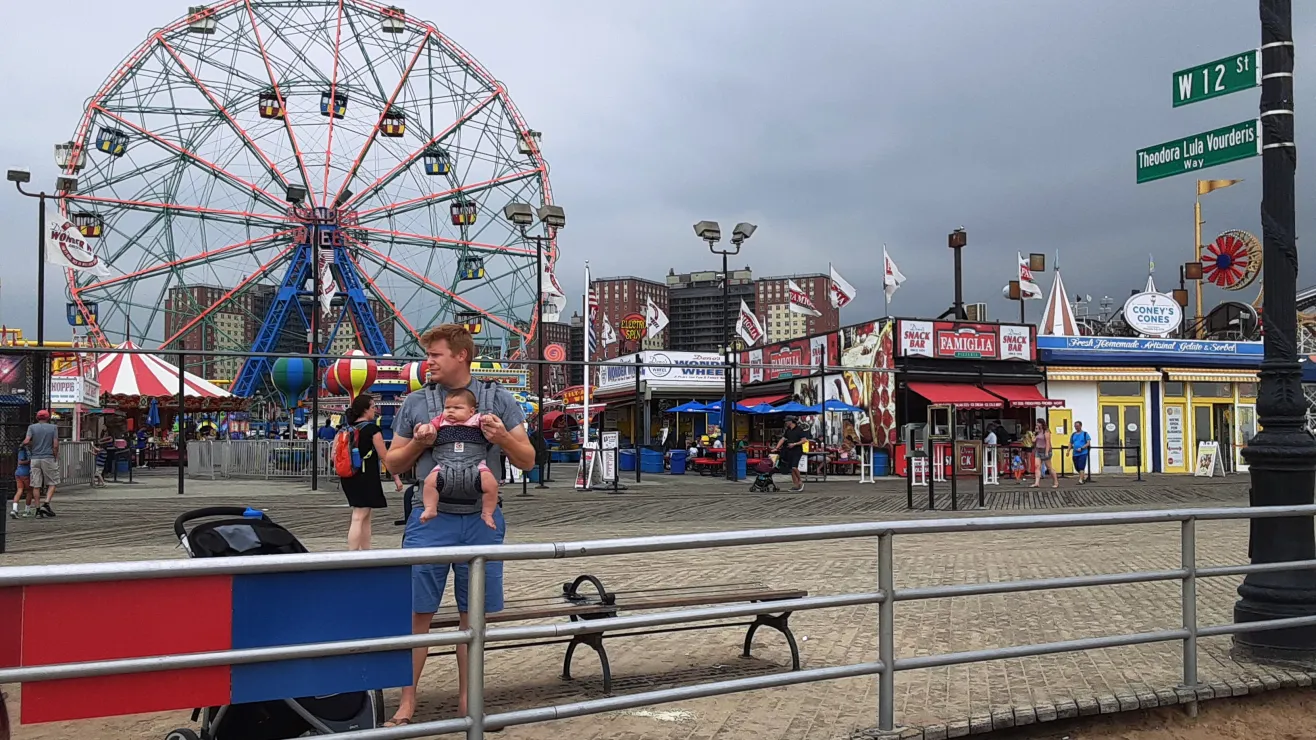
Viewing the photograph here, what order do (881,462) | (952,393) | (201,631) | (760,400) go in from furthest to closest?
(760,400) < (881,462) < (952,393) < (201,631)

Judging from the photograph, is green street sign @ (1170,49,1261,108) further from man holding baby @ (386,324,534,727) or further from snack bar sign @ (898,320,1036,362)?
snack bar sign @ (898,320,1036,362)

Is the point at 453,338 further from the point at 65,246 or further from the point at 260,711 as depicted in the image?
the point at 65,246

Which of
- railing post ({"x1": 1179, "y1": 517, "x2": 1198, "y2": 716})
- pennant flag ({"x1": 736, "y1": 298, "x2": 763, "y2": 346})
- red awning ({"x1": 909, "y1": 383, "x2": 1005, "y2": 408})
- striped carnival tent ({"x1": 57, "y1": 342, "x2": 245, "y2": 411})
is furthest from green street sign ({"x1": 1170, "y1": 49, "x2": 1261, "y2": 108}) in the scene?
striped carnival tent ({"x1": 57, "y1": 342, "x2": 245, "y2": 411})

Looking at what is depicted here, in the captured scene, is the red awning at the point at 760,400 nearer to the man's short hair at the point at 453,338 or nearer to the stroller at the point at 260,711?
the man's short hair at the point at 453,338

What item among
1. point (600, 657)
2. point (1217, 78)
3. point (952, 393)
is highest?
point (1217, 78)

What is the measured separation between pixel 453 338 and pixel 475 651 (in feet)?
5.22

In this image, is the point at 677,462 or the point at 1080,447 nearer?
the point at 1080,447

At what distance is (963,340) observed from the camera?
3288cm

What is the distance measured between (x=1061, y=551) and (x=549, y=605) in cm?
841

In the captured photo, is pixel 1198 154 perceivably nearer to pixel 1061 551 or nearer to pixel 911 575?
pixel 911 575

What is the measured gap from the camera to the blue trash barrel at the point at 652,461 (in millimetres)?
34031

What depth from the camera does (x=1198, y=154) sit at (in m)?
6.75

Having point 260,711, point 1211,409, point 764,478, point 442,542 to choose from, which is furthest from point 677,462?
point 260,711

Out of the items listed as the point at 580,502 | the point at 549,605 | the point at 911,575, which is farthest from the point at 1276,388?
the point at 580,502
